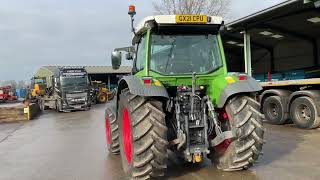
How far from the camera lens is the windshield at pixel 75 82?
25625 millimetres

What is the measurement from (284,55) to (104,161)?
1446cm

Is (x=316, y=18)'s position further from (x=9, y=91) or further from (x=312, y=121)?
(x=9, y=91)

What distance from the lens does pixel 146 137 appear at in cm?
542

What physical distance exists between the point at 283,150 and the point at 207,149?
2.93 metres

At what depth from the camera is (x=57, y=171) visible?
713 cm

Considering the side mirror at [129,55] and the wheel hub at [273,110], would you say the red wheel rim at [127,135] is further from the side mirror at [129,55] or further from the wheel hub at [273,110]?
the wheel hub at [273,110]

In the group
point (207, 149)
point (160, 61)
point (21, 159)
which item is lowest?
point (21, 159)

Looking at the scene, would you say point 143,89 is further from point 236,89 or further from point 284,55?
point 284,55

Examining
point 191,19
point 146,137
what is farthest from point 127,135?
point 191,19

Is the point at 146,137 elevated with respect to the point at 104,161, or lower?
elevated

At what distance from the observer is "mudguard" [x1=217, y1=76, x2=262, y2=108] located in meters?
5.76

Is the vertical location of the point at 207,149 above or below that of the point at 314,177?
above

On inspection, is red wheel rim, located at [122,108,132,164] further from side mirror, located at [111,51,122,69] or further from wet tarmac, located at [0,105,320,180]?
side mirror, located at [111,51,122,69]

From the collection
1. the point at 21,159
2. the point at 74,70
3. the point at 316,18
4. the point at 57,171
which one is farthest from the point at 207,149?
the point at 74,70
